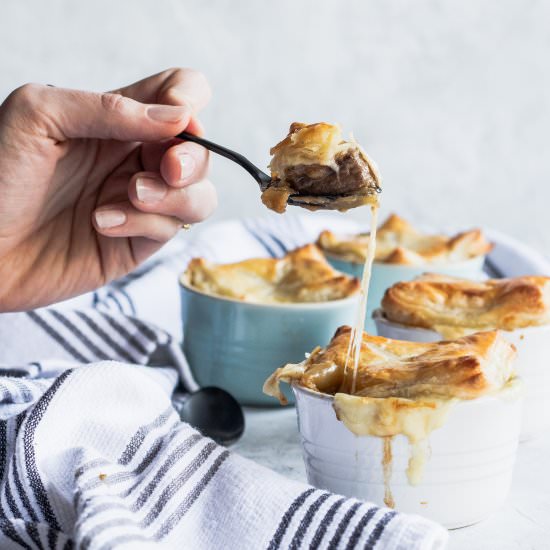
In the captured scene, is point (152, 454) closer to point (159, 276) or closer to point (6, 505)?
point (6, 505)

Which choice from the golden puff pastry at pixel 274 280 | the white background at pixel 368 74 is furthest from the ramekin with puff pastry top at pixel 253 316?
the white background at pixel 368 74

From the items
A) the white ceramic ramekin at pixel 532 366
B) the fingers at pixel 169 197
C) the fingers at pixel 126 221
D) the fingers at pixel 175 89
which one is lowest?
the white ceramic ramekin at pixel 532 366

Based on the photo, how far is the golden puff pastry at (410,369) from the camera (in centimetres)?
112

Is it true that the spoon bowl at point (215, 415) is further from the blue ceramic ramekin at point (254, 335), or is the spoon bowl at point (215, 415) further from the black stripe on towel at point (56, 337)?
the black stripe on towel at point (56, 337)

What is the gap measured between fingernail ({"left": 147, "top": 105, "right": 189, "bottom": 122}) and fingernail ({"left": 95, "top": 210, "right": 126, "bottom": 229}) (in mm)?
204

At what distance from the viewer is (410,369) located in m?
1.16

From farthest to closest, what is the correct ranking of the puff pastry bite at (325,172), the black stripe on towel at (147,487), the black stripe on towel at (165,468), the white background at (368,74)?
the white background at (368,74) → the puff pastry bite at (325,172) → the black stripe on towel at (165,468) → the black stripe on towel at (147,487)

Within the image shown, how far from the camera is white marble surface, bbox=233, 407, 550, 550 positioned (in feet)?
3.77

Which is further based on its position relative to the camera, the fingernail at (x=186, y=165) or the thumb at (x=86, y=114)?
the fingernail at (x=186, y=165)

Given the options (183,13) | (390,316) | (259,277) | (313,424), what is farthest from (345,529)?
(183,13)

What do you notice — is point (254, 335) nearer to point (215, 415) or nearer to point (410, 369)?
point (215, 415)

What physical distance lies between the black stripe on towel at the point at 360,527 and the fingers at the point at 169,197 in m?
0.63

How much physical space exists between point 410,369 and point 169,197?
509 millimetres

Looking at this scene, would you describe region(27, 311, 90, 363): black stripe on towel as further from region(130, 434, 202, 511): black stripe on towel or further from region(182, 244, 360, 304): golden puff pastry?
region(130, 434, 202, 511): black stripe on towel
